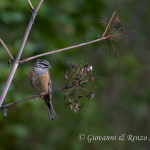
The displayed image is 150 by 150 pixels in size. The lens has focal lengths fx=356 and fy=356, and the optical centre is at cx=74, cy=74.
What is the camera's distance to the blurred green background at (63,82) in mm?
5961

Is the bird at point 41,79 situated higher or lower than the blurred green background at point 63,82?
lower

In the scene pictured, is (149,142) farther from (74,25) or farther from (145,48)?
(74,25)

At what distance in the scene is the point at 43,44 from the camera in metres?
6.65

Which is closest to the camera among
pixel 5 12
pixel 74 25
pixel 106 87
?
pixel 5 12

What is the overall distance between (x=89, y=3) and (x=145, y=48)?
459 centimetres

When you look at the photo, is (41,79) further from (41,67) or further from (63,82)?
(63,82)

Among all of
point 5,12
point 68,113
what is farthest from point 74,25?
point 68,113

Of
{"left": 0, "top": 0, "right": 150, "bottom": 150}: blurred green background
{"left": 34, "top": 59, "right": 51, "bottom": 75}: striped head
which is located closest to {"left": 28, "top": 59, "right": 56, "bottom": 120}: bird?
{"left": 34, "top": 59, "right": 51, "bottom": 75}: striped head

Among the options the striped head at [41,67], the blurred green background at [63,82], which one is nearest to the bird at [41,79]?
the striped head at [41,67]

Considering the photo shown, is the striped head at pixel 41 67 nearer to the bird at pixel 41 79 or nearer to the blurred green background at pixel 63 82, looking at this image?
the bird at pixel 41 79

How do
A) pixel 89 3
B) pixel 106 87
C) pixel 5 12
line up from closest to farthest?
pixel 5 12 < pixel 89 3 < pixel 106 87

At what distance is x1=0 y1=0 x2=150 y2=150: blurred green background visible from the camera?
5.96 metres

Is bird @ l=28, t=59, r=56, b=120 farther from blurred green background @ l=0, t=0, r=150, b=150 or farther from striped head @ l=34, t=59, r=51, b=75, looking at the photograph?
blurred green background @ l=0, t=0, r=150, b=150

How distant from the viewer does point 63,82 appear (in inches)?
363
